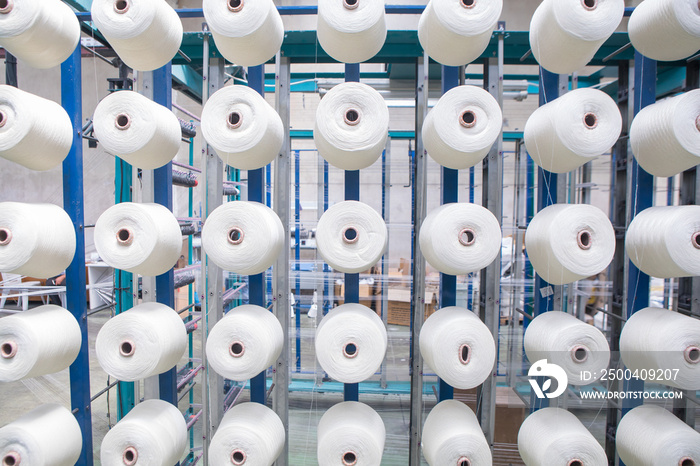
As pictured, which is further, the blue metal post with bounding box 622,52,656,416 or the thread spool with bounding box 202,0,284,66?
the blue metal post with bounding box 622,52,656,416

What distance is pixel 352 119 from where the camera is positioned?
1.34 meters

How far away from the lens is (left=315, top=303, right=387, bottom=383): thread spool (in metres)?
1.35

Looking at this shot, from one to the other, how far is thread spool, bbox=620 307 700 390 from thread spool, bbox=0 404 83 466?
2276mm

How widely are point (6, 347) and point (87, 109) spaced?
7.08 metres

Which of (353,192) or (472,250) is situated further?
(353,192)

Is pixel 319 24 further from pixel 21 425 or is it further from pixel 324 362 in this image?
pixel 21 425

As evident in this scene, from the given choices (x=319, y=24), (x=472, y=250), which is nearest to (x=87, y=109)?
(x=319, y=24)

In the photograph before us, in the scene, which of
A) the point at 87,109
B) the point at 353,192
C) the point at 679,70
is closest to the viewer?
the point at 353,192

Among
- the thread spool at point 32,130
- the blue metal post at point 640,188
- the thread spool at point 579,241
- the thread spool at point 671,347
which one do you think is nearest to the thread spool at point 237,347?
the thread spool at point 32,130

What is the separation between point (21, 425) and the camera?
1332 millimetres

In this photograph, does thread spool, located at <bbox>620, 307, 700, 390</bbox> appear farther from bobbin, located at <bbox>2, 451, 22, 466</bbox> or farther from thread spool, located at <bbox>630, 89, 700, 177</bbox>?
bobbin, located at <bbox>2, 451, 22, 466</bbox>

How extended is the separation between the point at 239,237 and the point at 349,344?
0.58m

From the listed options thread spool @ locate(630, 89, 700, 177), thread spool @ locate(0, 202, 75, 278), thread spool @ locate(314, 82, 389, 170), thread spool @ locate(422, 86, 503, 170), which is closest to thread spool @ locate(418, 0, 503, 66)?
thread spool @ locate(422, 86, 503, 170)

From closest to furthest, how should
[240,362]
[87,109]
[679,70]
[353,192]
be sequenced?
[240,362] < [353,192] < [679,70] < [87,109]
